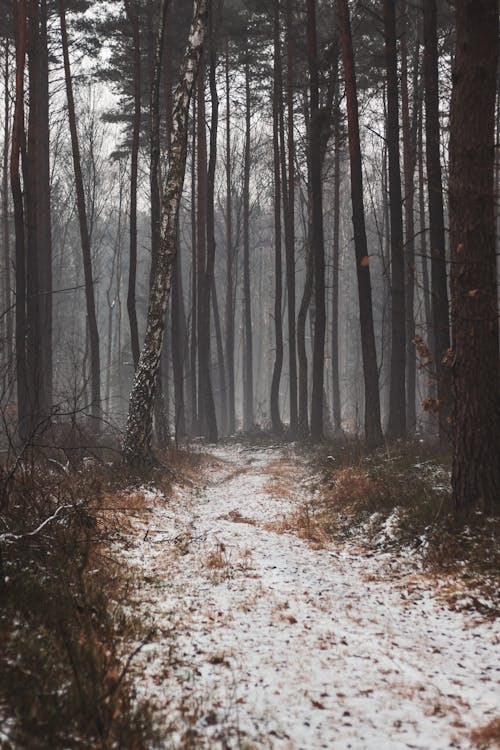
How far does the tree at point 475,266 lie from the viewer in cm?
550

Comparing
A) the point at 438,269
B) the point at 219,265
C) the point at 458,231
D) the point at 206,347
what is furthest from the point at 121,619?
the point at 219,265

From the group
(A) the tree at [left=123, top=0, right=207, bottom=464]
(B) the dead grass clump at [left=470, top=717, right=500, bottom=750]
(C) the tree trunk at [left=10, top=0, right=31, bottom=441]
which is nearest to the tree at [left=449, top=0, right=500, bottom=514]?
(B) the dead grass clump at [left=470, top=717, right=500, bottom=750]

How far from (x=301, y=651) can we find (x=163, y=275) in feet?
24.2

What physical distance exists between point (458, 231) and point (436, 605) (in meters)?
3.67

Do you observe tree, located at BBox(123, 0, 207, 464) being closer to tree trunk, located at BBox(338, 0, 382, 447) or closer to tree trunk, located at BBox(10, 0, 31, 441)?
tree trunk, located at BBox(10, 0, 31, 441)

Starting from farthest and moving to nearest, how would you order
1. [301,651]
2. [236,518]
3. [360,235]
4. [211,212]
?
1. [211,212]
2. [360,235]
3. [236,518]
4. [301,651]

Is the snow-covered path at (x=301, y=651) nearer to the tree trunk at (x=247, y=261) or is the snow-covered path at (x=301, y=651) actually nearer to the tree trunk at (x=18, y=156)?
the tree trunk at (x=18, y=156)

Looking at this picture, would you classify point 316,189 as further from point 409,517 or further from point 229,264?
point 229,264

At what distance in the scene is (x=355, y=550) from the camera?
5.89 metres

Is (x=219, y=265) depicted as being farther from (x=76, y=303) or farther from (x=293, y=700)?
A: (x=293, y=700)

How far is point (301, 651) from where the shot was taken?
3445 millimetres

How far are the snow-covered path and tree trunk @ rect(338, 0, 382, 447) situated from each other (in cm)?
665

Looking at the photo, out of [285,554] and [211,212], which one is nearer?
[285,554]

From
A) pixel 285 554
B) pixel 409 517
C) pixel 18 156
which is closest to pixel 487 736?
pixel 285 554
